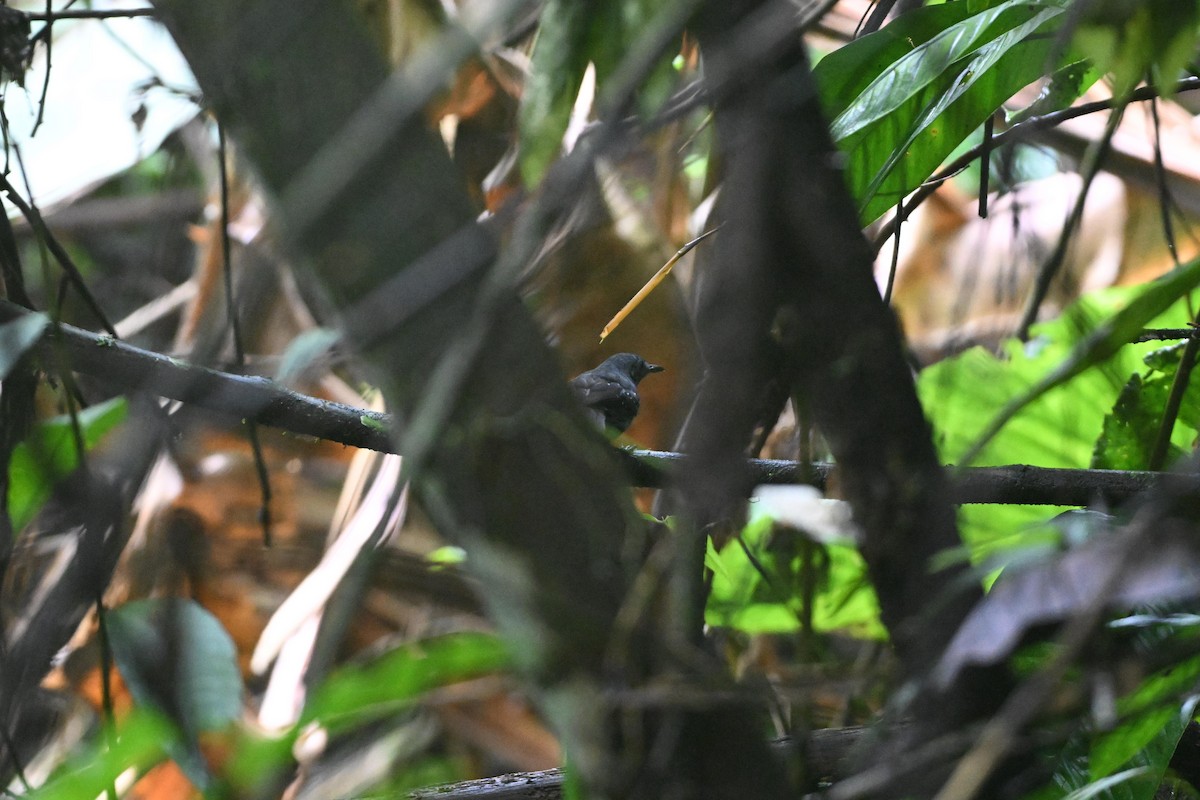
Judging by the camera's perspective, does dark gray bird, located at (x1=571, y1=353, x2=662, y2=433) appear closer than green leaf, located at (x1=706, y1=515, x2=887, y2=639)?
No

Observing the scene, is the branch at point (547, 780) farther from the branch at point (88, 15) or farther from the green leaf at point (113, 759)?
the branch at point (88, 15)

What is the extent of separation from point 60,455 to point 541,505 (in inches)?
43.8

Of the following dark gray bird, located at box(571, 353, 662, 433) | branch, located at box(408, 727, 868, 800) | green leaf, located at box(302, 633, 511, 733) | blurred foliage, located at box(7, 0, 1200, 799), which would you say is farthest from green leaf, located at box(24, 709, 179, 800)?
dark gray bird, located at box(571, 353, 662, 433)

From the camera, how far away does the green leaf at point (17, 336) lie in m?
1.23

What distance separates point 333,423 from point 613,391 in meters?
0.93

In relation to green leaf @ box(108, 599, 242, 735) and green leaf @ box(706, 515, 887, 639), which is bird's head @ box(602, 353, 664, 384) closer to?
green leaf @ box(706, 515, 887, 639)

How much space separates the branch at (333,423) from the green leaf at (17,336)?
0.04 meters

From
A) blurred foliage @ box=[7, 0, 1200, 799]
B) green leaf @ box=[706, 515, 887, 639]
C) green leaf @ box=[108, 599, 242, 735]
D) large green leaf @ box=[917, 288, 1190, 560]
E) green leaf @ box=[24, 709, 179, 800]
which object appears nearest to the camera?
blurred foliage @ box=[7, 0, 1200, 799]

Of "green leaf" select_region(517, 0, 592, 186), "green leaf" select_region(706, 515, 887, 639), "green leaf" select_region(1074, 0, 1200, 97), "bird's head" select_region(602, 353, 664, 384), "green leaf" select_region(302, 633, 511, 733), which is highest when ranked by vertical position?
"green leaf" select_region(517, 0, 592, 186)

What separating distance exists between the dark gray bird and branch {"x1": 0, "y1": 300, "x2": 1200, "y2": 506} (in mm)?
802

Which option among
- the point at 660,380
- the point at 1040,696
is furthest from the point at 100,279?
the point at 1040,696

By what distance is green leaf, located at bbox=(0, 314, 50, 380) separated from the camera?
1.23 metres

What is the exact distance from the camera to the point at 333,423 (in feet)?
4.38

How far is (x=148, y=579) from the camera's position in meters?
2.58
